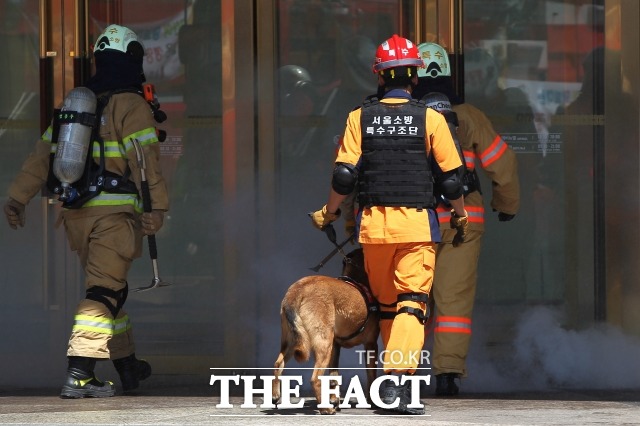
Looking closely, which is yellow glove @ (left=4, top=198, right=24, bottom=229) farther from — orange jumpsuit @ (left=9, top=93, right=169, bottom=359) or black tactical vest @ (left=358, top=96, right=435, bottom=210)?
black tactical vest @ (left=358, top=96, right=435, bottom=210)

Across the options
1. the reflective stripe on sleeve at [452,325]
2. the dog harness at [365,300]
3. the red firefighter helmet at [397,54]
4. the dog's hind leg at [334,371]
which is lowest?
the dog's hind leg at [334,371]

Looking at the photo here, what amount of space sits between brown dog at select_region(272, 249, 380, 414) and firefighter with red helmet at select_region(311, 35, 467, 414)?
10cm

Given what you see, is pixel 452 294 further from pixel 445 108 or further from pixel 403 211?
pixel 403 211

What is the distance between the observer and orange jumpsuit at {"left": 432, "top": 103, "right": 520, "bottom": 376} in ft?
25.7

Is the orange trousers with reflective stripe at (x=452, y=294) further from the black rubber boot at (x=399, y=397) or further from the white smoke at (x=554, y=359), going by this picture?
the black rubber boot at (x=399, y=397)

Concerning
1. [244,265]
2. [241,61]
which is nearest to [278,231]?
[244,265]

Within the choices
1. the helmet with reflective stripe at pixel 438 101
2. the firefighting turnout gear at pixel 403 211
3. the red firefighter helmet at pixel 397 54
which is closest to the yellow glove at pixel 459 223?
the firefighting turnout gear at pixel 403 211

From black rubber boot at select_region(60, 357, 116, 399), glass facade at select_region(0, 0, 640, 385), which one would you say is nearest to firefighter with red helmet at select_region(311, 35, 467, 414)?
black rubber boot at select_region(60, 357, 116, 399)

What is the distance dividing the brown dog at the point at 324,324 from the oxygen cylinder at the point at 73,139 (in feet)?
4.66

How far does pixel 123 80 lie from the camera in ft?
25.8

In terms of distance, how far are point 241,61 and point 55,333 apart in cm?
198

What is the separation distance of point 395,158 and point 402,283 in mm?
581

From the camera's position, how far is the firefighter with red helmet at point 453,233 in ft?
25.7

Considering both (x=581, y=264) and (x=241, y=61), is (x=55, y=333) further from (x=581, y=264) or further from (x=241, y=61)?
(x=581, y=264)
